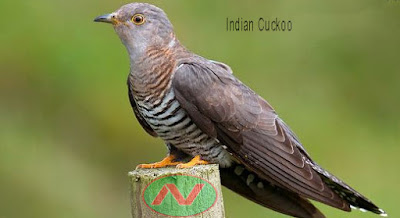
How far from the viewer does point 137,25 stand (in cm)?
426

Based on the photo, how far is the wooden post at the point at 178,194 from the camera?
11.3ft

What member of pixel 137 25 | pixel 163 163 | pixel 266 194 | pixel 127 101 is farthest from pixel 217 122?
pixel 127 101

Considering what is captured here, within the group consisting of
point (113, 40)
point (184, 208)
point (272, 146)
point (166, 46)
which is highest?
point (113, 40)

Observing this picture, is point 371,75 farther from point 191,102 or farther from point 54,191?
point 191,102

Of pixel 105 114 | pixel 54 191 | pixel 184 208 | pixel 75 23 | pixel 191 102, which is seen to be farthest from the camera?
pixel 75 23

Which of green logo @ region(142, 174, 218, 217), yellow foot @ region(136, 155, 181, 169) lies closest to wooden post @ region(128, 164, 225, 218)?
green logo @ region(142, 174, 218, 217)

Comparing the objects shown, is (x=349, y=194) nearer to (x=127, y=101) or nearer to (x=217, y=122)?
(x=217, y=122)

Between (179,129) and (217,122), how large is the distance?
183 mm

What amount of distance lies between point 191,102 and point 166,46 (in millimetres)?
342

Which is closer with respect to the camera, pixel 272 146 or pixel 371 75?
pixel 272 146

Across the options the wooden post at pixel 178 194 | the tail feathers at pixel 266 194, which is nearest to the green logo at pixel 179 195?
the wooden post at pixel 178 194

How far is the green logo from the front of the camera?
135 inches

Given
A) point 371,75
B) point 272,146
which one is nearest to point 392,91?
point 371,75

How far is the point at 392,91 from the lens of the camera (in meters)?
8.46
